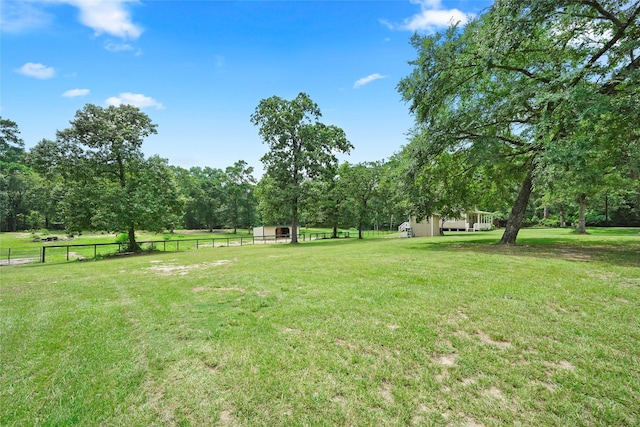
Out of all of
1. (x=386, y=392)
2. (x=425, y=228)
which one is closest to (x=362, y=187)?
(x=425, y=228)

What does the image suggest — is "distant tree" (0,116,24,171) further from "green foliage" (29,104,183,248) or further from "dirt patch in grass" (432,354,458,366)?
"dirt patch in grass" (432,354,458,366)

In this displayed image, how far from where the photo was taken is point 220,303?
5.57 m

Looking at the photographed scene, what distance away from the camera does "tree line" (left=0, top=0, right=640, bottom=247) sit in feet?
29.6

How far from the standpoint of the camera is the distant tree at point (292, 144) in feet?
77.3

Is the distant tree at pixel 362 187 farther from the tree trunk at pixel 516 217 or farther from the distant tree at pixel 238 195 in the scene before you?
the distant tree at pixel 238 195

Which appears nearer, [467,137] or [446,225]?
[467,137]

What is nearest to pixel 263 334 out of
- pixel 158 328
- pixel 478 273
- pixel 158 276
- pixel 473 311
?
pixel 158 328

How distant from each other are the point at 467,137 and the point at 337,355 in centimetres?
1187

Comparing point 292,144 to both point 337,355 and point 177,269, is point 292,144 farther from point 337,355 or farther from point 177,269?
point 337,355

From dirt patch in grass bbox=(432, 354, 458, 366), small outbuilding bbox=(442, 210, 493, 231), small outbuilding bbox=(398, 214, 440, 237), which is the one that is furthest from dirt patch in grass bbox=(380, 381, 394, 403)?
small outbuilding bbox=(442, 210, 493, 231)

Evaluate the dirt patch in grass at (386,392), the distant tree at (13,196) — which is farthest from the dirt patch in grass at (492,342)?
the distant tree at (13,196)

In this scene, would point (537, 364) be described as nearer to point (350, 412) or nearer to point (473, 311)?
point (473, 311)

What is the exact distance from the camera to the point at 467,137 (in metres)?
12.4

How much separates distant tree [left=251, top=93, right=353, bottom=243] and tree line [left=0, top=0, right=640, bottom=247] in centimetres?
9
